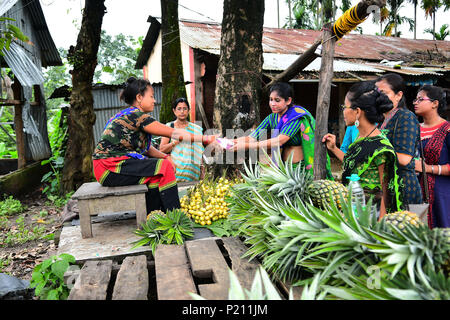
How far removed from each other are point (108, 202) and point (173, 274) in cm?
158

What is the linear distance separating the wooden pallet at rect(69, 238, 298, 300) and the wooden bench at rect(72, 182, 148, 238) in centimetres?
86

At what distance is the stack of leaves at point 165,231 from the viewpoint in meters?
3.02

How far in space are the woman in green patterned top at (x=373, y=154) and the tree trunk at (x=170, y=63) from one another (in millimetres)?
5788

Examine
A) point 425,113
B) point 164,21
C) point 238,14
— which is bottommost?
point 425,113

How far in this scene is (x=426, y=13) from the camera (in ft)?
107

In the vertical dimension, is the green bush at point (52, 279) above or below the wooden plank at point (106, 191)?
below

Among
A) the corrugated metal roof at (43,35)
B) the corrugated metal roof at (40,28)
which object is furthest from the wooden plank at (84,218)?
the corrugated metal roof at (43,35)

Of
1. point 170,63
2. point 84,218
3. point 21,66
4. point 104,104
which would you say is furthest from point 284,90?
point 104,104

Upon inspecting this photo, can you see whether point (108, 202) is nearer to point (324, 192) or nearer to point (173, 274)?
point (173, 274)

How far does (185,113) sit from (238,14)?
6.51 ft

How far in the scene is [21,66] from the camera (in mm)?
8117

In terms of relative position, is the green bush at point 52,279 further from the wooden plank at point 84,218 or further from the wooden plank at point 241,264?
the wooden plank at point 241,264
